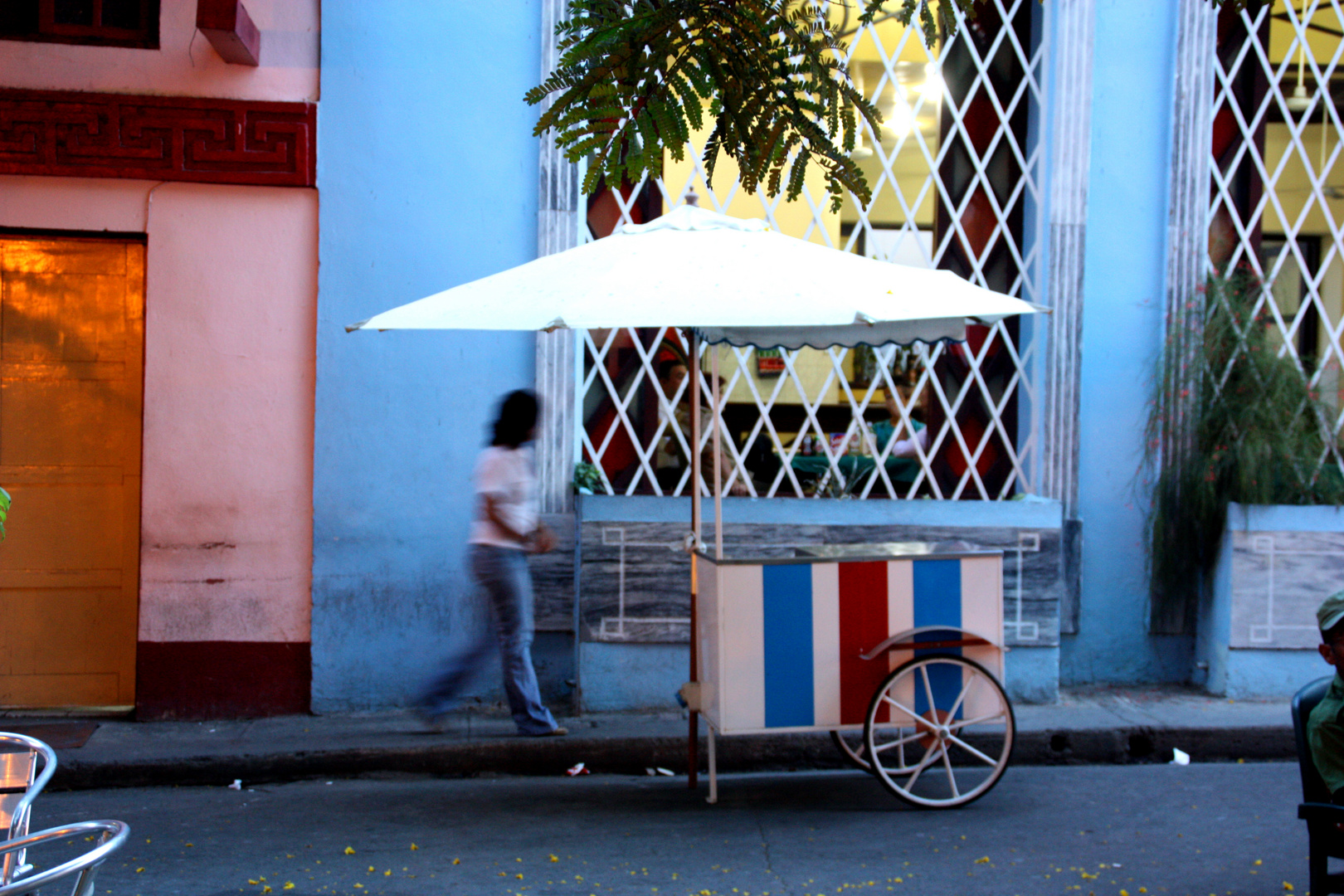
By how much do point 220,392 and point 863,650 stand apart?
3555 mm

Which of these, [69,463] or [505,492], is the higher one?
[69,463]

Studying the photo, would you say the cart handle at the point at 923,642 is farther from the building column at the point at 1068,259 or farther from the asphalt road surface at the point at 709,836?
the building column at the point at 1068,259

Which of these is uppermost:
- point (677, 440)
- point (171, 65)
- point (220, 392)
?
point (171, 65)

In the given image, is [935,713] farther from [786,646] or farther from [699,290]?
[699,290]

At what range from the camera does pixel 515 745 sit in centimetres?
516

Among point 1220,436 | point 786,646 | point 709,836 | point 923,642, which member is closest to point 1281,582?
point 1220,436

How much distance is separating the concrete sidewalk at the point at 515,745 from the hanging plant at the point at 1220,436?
2.88 ft

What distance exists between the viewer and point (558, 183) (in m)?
5.98

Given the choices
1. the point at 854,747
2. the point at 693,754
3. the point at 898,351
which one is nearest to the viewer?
the point at 693,754

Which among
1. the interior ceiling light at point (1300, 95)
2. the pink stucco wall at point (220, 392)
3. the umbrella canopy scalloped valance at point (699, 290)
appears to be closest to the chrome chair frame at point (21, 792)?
the umbrella canopy scalloped valance at point (699, 290)

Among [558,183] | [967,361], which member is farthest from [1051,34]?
[558,183]

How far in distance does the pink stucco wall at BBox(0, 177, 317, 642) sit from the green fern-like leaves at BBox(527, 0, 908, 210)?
2604mm

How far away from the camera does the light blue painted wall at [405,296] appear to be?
5.88 metres

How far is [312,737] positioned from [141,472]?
1692mm
